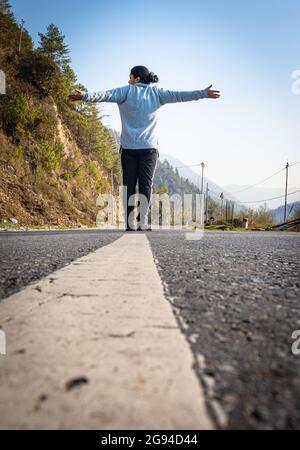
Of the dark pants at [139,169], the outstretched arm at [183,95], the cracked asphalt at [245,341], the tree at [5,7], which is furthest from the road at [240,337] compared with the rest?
the tree at [5,7]

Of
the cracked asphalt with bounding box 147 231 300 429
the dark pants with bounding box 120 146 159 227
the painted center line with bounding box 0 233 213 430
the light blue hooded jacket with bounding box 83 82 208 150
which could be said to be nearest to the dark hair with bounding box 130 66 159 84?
the light blue hooded jacket with bounding box 83 82 208 150

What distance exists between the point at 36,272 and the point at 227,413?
4.68 ft

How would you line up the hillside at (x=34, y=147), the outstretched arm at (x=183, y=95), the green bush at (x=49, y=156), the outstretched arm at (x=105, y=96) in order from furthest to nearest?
the green bush at (x=49, y=156), the hillside at (x=34, y=147), the outstretched arm at (x=183, y=95), the outstretched arm at (x=105, y=96)

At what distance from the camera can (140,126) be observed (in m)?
5.09

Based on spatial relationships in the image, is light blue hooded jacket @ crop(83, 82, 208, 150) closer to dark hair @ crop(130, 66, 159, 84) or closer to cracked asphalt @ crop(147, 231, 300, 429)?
dark hair @ crop(130, 66, 159, 84)

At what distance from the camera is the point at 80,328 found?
745 millimetres

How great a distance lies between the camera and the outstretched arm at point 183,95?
4984 millimetres

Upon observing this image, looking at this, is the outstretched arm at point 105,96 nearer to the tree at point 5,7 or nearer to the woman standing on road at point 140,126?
the woman standing on road at point 140,126

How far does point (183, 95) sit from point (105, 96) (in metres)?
1.27

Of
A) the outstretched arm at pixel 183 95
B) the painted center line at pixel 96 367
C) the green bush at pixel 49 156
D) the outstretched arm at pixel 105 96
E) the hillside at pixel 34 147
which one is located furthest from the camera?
the green bush at pixel 49 156

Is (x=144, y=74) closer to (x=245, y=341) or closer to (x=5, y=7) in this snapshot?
(x=245, y=341)

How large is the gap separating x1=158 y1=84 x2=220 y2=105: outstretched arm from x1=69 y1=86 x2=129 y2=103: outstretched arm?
62 cm

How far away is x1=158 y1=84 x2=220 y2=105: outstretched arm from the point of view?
498 cm

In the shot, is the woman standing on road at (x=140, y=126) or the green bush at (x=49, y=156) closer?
the woman standing on road at (x=140, y=126)
